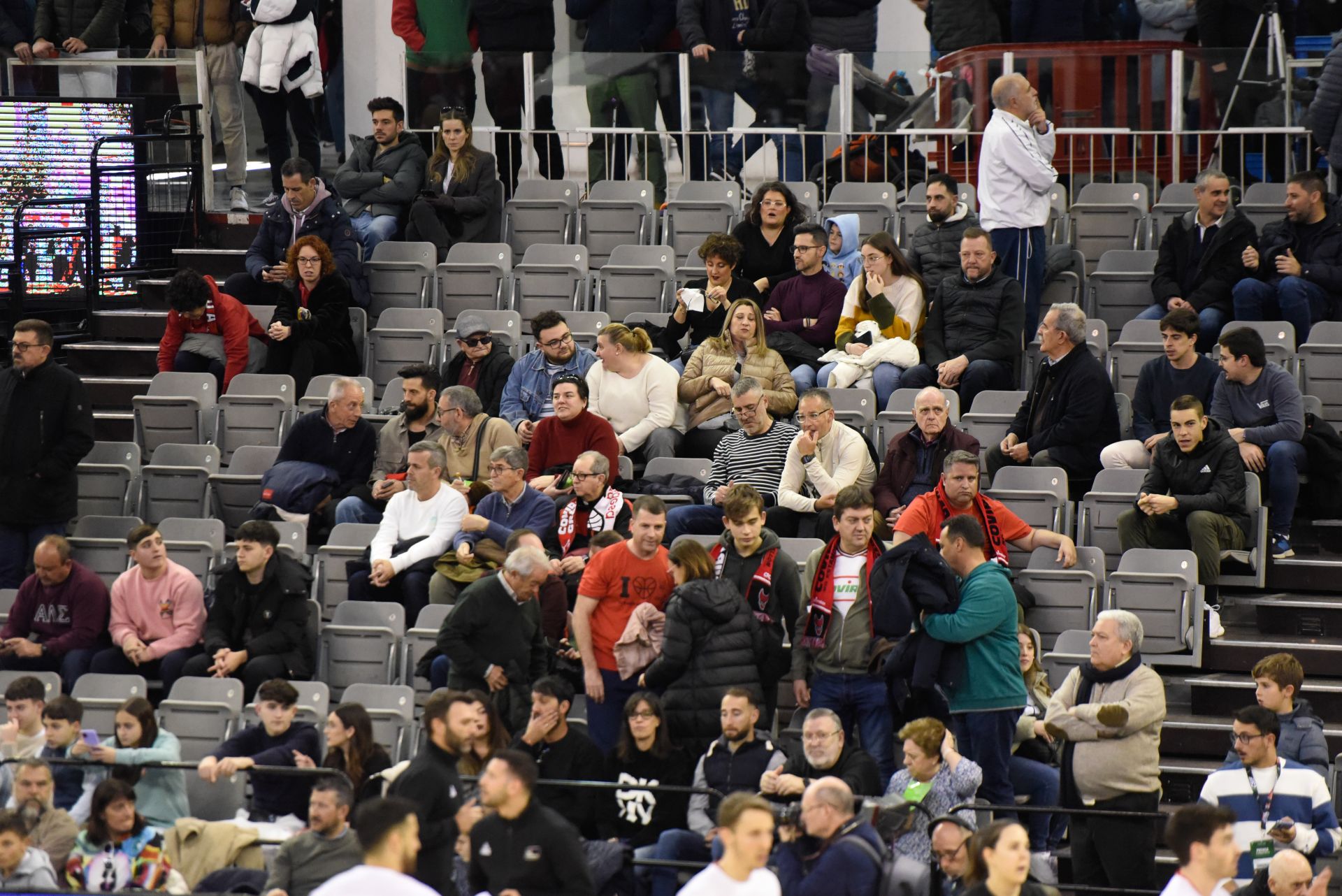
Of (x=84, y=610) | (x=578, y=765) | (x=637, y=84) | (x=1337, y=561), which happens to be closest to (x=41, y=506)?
(x=84, y=610)

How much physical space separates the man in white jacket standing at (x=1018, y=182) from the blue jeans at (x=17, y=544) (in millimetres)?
5054

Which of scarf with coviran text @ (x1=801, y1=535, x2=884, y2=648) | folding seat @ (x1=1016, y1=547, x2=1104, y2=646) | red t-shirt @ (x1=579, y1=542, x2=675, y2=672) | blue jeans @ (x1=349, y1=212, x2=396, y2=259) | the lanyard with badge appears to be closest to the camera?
the lanyard with badge

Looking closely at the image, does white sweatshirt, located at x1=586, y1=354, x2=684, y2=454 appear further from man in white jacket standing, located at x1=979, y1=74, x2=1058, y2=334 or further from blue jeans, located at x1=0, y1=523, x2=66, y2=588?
blue jeans, located at x1=0, y1=523, x2=66, y2=588

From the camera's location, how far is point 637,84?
12.6m

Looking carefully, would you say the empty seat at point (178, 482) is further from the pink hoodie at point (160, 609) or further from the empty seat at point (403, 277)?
the empty seat at point (403, 277)

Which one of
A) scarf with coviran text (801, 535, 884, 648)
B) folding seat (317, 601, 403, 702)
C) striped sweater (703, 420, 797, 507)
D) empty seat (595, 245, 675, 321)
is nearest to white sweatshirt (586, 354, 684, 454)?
striped sweater (703, 420, 797, 507)

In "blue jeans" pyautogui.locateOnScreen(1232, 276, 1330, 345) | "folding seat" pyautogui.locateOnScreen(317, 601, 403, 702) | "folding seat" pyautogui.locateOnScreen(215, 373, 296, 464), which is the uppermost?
"blue jeans" pyautogui.locateOnScreen(1232, 276, 1330, 345)

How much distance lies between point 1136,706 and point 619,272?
488cm

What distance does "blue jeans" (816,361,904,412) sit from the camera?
10.1m

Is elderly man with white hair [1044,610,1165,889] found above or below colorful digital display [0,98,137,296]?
below

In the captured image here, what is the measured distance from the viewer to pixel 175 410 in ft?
35.6

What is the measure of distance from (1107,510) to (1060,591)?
65 centimetres

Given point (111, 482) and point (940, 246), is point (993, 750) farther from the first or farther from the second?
point (111, 482)

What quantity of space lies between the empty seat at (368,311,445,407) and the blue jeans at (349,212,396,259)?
685 mm
